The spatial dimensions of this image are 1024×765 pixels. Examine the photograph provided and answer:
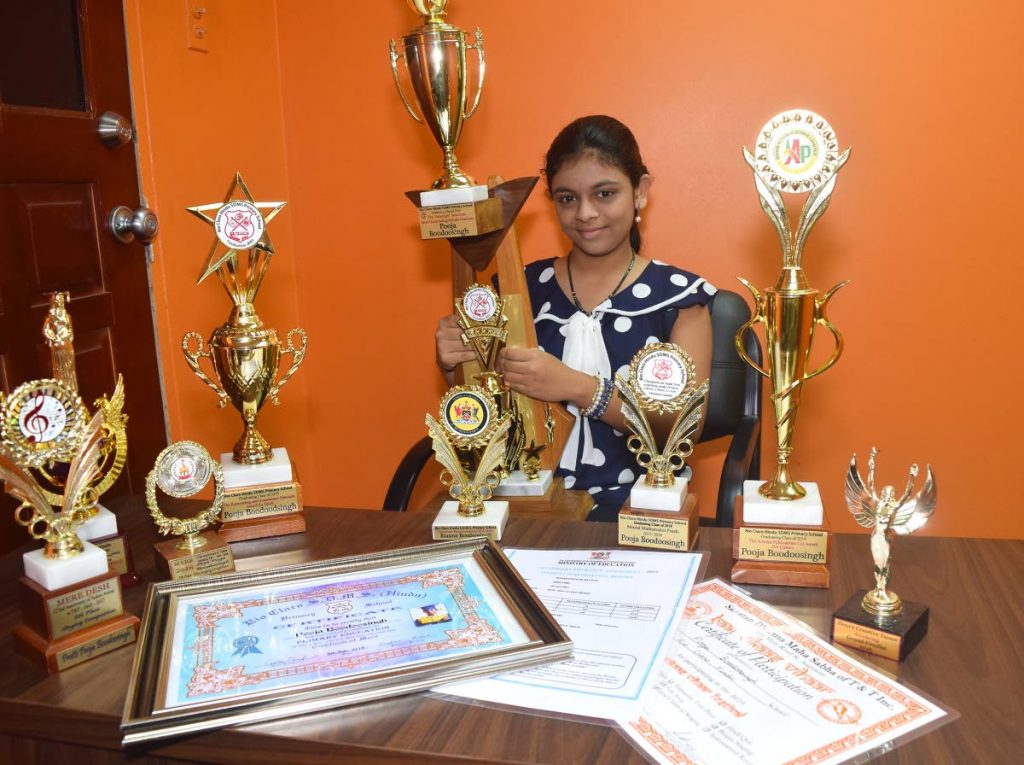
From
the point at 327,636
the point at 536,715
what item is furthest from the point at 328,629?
the point at 536,715

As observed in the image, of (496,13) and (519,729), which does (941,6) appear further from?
(519,729)

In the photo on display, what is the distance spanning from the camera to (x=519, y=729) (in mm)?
779

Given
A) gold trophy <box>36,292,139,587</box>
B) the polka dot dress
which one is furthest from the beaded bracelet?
gold trophy <box>36,292,139,587</box>

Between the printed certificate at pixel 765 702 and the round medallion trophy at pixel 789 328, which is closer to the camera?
the printed certificate at pixel 765 702

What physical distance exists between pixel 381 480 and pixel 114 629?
1.61 m

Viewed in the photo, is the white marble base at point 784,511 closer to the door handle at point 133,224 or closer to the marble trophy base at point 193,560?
the marble trophy base at point 193,560

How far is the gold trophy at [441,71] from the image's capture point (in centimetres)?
144

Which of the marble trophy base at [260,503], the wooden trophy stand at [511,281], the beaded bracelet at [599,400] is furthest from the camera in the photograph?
the beaded bracelet at [599,400]

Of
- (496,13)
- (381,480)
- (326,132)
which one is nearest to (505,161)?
A: (496,13)

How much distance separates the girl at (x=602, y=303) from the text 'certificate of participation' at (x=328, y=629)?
0.73 metres

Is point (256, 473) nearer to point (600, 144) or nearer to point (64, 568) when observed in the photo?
point (64, 568)

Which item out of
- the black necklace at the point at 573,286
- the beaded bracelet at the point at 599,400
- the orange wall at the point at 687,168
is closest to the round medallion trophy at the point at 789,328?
the beaded bracelet at the point at 599,400

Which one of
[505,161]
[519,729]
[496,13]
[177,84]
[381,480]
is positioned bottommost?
[381,480]

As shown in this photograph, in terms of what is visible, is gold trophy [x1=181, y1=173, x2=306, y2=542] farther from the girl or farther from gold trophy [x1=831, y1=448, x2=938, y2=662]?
gold trophy [x1=831, y1=448, x2=938, y2=662]
